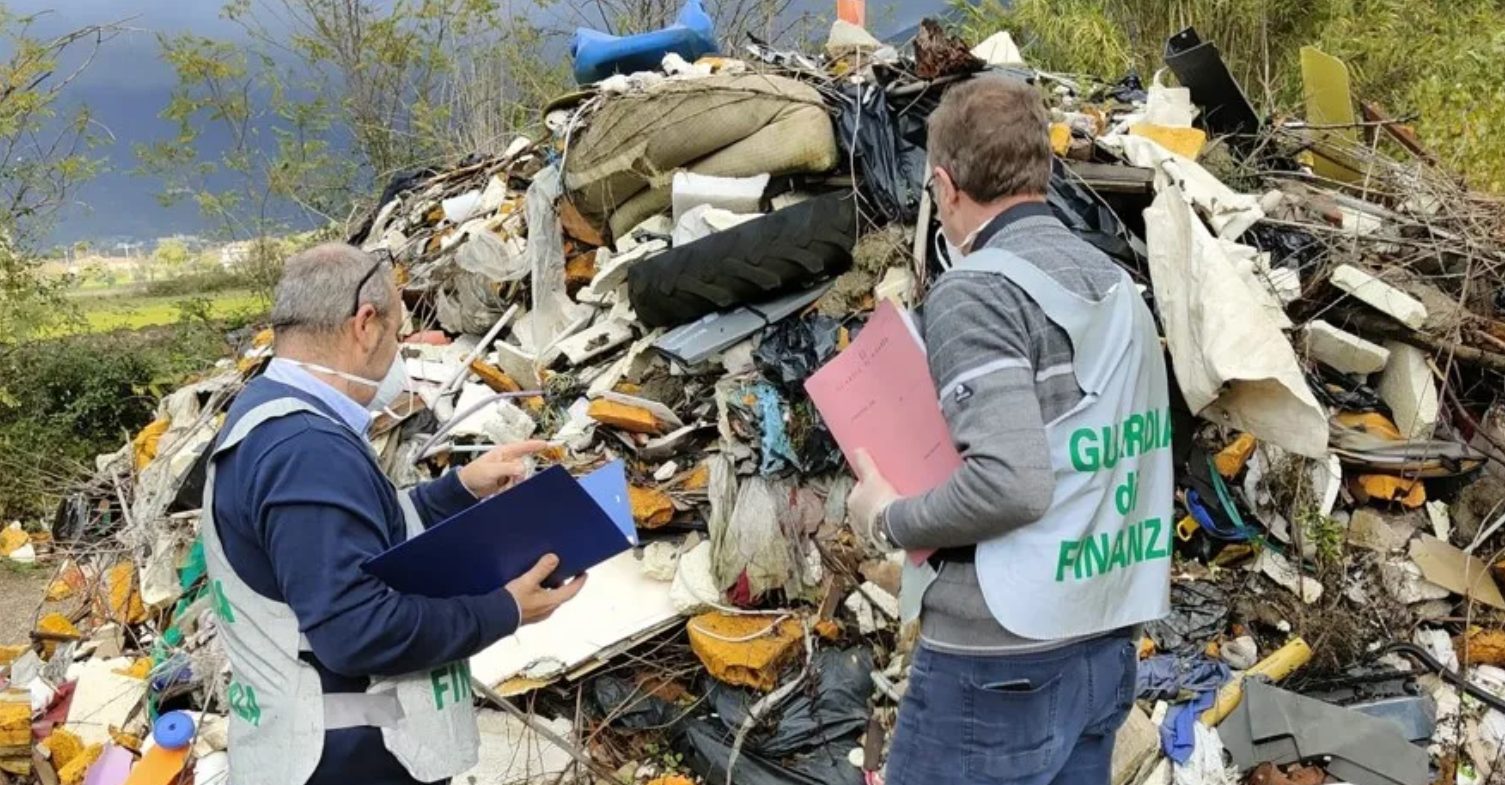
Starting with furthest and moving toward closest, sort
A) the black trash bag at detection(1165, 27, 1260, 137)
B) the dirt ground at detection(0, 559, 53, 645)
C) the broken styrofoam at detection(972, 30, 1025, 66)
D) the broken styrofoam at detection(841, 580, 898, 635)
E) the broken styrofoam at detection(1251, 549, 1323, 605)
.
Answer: the dirt ground at detection(0, 559, 53, 645), the broken styrofoam at detection(972, 30, 1025, 66), the black trash bag at detection(1165, 27, 1260, 137), the broken styrofoam at detection(1251, 549, 1323, 605), the broken styrofoam at detection(841, 580, 898, 635)

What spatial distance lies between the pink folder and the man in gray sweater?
66 mm

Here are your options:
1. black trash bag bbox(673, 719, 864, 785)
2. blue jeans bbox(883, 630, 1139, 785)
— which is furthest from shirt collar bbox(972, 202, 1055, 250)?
black trash bag bbox(673, 719, 864, 785)

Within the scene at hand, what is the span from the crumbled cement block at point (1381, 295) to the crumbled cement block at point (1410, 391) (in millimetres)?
117

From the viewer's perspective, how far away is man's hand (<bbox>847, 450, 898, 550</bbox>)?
1588mm

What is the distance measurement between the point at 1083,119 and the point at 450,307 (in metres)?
2.89

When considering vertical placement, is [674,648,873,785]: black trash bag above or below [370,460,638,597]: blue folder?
below

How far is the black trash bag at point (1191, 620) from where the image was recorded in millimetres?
3172

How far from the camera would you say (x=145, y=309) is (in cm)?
1130

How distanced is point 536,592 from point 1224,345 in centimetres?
198

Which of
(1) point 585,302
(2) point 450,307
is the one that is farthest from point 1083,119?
(2) point 450,307

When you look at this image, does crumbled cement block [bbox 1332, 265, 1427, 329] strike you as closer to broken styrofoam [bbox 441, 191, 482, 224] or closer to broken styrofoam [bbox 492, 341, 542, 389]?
broken styrofoam [bbox 492, 341, 542, 389]

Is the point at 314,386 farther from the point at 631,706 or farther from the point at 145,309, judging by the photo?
the point at 145,309

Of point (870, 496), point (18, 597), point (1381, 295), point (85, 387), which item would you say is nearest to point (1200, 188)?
point (1381, 295)

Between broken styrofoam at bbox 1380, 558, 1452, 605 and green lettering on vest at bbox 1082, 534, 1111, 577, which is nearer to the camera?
green lettering on vest at bbox 1082, 534, 1111, 577
